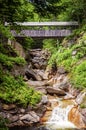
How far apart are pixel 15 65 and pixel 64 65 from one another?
5.67 metres

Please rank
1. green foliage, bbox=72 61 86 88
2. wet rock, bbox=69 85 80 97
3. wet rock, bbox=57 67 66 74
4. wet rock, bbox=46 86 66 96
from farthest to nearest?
wet rock, bbox=57 67 66 74
wet rock, bbox=46 86 66 96
wet rock, bbox=69 85 80 97
green foliage, bbox=72 61 86 88

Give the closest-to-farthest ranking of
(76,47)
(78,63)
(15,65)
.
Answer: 1. (15,65)
2. (78,63)
3. (76,47)

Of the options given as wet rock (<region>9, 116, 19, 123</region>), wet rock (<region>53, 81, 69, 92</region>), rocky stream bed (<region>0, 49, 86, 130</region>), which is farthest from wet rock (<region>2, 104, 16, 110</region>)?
wet rock (<region>53, 81, 69, 92</region>)

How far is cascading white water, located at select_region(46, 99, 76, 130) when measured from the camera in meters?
16.9

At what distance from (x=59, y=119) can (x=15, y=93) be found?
340 centimetres

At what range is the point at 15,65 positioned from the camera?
23.7 meters

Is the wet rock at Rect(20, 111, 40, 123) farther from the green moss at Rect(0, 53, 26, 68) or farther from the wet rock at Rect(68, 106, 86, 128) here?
the green moss at Rect(0, 53, 26, 68)

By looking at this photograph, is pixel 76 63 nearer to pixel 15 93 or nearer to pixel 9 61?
pixel 9 61

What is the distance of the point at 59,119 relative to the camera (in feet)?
59.9

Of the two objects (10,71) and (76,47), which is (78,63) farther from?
(10,71)

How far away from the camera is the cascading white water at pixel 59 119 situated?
1691 cm

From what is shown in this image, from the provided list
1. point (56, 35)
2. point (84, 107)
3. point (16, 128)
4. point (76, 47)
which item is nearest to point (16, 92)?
point (16, 128)

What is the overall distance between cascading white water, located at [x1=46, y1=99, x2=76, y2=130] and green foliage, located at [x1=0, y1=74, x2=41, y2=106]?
1537mm

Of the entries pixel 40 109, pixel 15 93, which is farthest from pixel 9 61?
pixel 40 109
